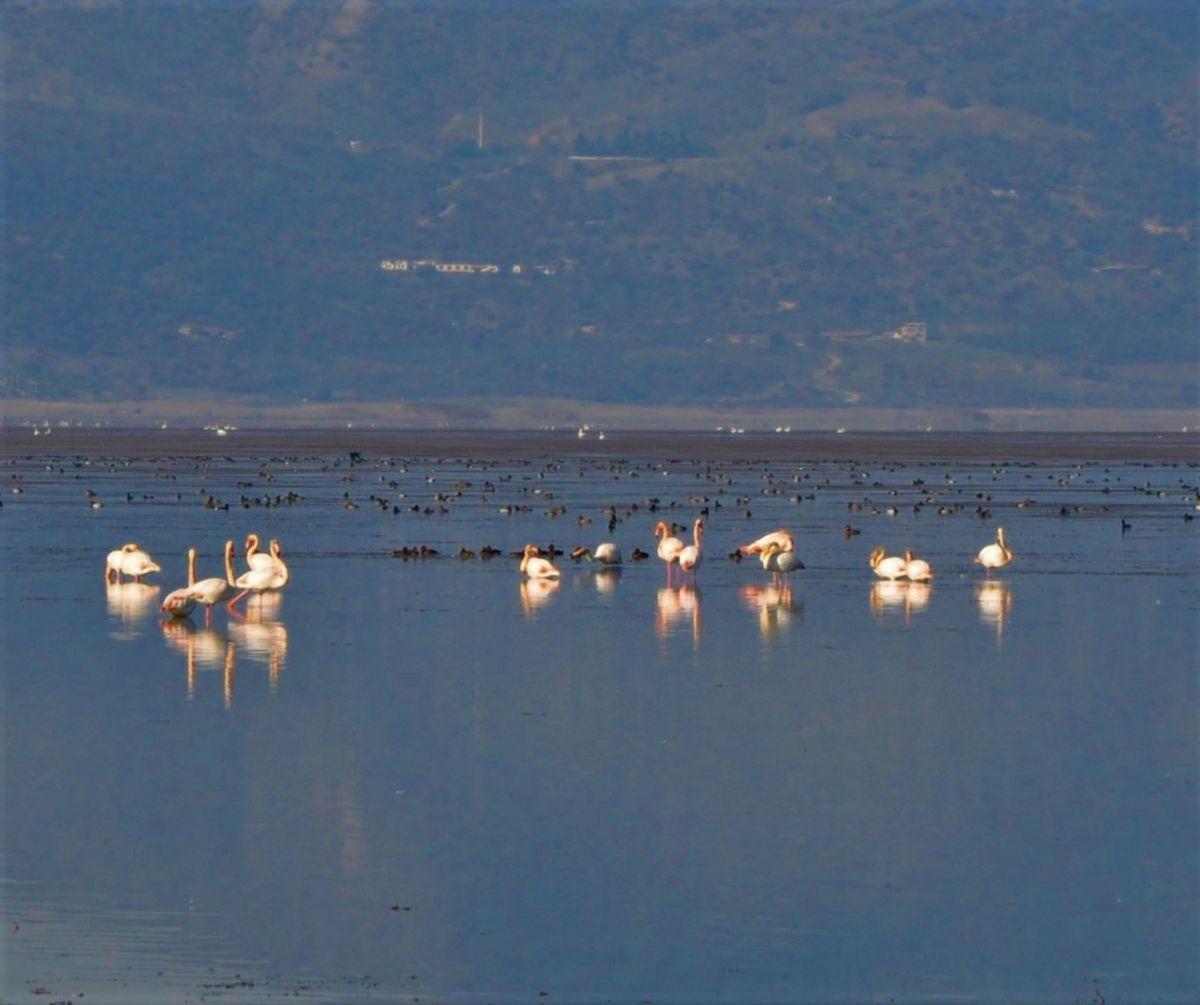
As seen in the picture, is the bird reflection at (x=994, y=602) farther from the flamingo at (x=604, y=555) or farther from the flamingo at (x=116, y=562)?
the flamingo at (x=116, y=562)

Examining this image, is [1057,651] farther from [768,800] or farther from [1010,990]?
[1010,990]

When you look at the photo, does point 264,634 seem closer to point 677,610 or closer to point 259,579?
point 259,579

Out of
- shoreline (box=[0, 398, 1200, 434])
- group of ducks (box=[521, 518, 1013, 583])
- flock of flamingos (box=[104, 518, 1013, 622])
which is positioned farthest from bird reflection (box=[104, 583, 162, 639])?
shoreline (box=[0, 398, 1200, 434])

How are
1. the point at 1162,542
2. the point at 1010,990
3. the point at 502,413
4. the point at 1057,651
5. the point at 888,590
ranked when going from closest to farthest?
the point at 1010,990
the point at 1057,651
the point at 888,590
the point at 1162,542
the point at 502,413

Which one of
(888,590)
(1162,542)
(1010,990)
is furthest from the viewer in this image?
(1162,542)

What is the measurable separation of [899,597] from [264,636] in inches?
299

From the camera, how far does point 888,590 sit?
102 ft

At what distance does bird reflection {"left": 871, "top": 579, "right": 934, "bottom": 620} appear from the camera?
28.7 meters

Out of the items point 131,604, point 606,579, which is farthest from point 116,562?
point 606,579

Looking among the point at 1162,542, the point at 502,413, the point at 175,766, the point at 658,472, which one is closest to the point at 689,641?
the point at 175,766

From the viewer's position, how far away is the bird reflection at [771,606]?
2706 centimetres

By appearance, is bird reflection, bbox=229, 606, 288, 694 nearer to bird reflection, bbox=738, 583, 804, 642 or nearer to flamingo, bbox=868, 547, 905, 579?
bird reflection, bbox=738, 583, 804, 642

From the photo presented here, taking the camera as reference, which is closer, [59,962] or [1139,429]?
[59,962]

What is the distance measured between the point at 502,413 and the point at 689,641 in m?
160
